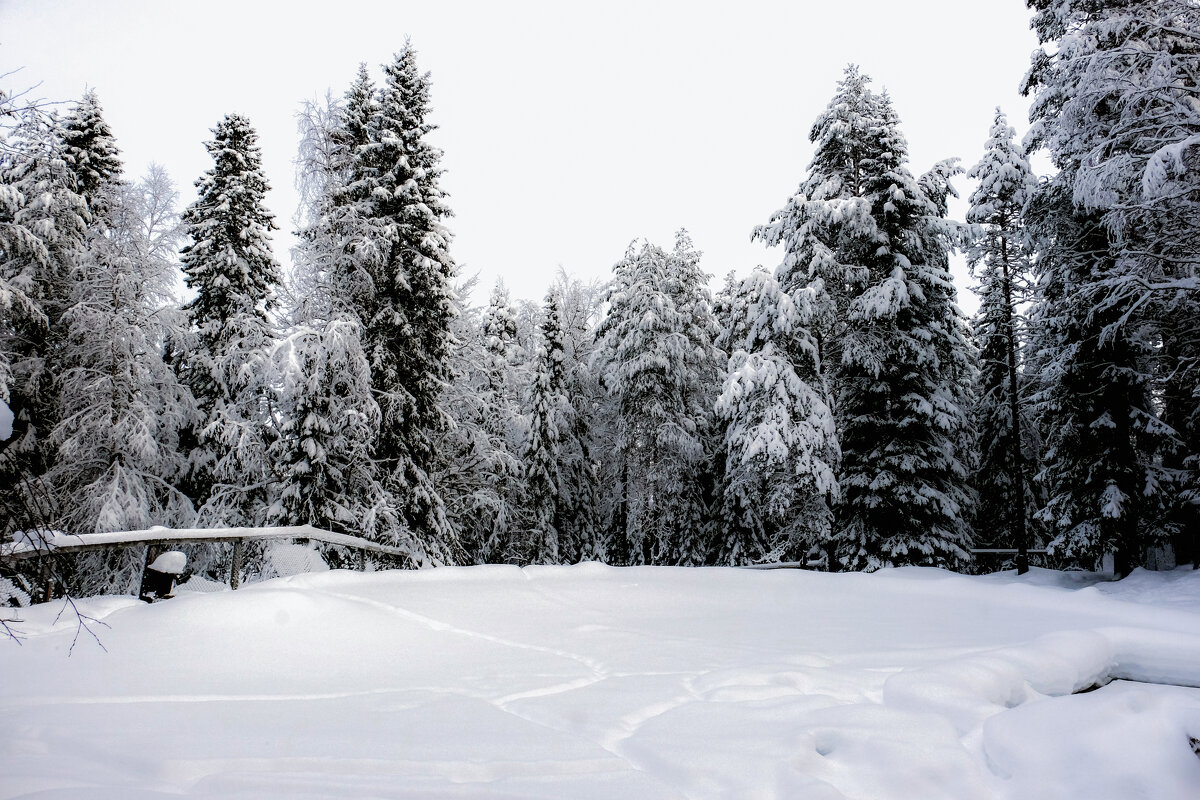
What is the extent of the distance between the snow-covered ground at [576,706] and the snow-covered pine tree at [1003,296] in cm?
1334

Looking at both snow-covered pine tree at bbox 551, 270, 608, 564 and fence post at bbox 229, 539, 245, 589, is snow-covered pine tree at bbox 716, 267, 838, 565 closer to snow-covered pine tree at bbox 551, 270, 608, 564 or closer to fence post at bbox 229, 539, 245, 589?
snow-covered pine tree at bbox 551, 270, 608, 564

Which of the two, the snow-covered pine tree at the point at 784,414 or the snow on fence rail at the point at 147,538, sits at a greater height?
the snow-covered pine tree at the point at 784,414

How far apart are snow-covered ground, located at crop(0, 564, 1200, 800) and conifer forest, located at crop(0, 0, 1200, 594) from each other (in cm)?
858

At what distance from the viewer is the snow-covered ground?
2865mm

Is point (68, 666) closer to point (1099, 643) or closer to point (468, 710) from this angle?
point (468, 710)

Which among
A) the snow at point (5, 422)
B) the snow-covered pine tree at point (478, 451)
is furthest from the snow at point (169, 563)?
the snow-covered pine tree at point (478, 451)

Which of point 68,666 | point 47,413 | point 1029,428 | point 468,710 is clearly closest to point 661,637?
point 468,710

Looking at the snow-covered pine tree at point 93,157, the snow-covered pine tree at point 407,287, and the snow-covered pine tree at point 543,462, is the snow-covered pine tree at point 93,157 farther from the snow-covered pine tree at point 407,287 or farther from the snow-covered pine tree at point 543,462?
the snow-covered pine tree at point 543,462

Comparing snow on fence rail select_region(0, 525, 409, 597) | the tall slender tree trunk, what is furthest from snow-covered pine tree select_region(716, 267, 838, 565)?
snow on fence rail select_region(0, 525, 409, 597)

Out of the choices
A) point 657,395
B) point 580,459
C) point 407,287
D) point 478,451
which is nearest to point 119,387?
point 407,287

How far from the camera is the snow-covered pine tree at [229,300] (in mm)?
15336

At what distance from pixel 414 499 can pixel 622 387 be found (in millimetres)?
9020

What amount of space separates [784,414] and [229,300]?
14.9 metres

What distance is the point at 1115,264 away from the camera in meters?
13.7
